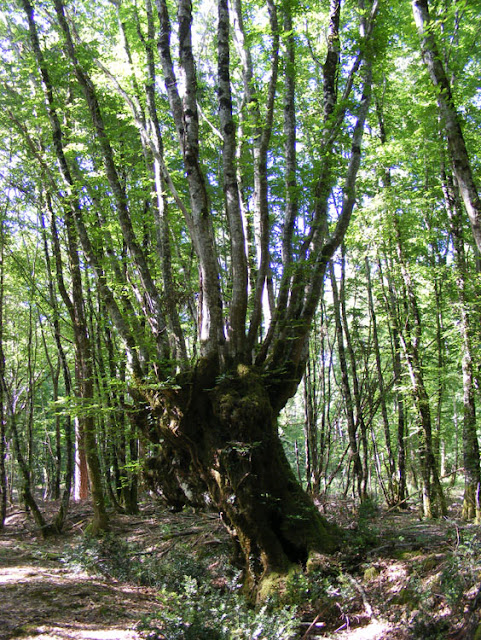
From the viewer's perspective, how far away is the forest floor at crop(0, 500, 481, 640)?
3535mm

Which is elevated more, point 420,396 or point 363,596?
point 420,396

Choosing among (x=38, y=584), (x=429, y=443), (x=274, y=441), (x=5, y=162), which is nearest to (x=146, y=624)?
(x=274, y=441)

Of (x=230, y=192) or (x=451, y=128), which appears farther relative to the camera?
(x=230, y=192)

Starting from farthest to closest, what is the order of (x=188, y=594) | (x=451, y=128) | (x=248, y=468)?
(x=248, y=468)
(x=188, y=594)
(x=451, y=128)

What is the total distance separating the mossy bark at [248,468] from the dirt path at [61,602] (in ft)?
4.36

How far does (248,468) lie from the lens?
477 centimetres

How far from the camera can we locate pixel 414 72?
34.3 ft

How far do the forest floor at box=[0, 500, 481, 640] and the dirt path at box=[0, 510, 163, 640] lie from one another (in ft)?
0.04

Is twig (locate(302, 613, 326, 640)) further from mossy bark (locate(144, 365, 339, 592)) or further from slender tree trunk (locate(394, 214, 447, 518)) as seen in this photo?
slender tree trunk (locate(394, 214, 447, 518))

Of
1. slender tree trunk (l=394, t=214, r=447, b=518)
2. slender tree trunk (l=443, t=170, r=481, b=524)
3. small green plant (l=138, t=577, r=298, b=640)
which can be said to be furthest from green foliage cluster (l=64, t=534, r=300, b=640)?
slender tree trunk (l=394, t=214, r=447, b=518)

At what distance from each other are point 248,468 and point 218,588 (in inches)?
61.7

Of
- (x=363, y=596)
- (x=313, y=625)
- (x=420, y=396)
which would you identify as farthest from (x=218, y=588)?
(x=420, y=396)

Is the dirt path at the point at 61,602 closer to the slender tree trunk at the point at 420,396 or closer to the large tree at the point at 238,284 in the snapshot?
the large tree at the point at 238,284

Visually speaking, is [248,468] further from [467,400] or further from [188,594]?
[467,400]
